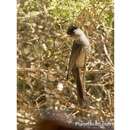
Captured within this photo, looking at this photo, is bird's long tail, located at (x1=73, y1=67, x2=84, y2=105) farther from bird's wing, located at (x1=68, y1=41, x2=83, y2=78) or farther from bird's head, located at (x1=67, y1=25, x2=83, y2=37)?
bird's head, located at (x1=67, y1=25, x2=83, y2=37)

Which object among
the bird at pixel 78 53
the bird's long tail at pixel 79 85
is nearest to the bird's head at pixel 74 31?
the bird at pixel 78 53

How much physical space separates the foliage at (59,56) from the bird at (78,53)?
0.02m

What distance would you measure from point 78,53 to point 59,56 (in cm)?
9

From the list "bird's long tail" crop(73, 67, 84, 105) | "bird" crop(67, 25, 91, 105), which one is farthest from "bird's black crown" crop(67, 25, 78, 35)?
"bird's long tail" crop(73, 67, 84, 105)

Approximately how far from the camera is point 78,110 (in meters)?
1.78

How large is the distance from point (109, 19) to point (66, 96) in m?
0.41

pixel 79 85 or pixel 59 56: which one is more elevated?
pixel 59 56

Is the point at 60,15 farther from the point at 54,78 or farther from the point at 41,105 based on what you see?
the point at 41,105

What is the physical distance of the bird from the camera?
70.2 inches

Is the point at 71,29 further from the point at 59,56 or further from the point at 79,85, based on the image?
the point at 79,85

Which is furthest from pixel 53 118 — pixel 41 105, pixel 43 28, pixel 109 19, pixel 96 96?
pixel 109 19

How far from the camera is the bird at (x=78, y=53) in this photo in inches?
70.2

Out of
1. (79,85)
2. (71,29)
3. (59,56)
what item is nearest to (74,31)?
(71,29)

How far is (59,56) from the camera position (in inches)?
70.5
